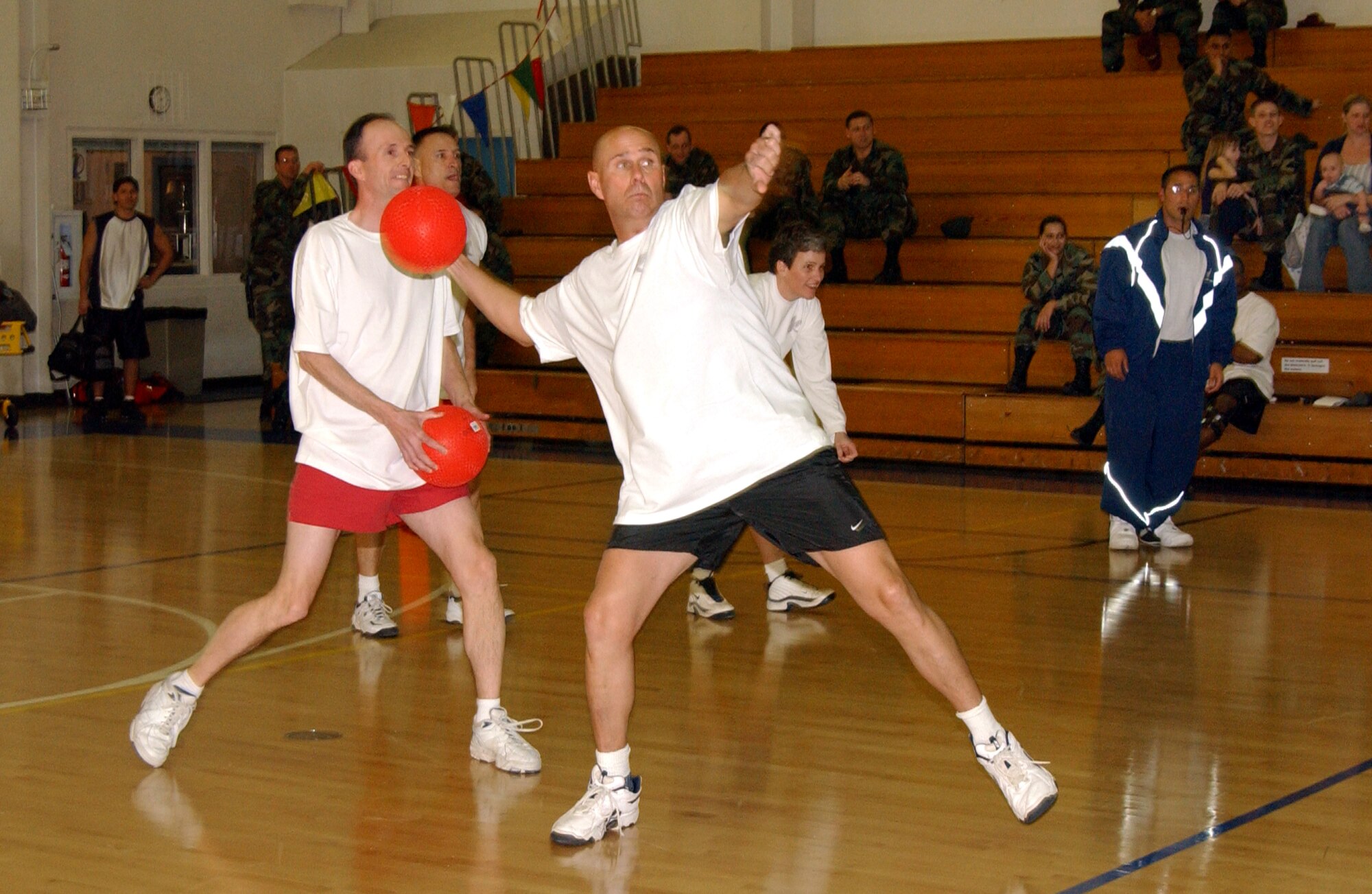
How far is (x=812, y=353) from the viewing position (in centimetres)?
662

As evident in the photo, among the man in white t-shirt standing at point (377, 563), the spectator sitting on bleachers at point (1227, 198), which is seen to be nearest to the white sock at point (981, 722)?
the man in white t-shirt standing at point (377, 563)

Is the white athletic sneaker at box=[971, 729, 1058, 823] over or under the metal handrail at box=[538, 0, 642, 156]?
under

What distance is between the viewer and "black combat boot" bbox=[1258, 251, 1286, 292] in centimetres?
1168

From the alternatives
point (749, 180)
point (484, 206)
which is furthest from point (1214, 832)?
point (484, 206)

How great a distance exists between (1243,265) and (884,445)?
287 cm

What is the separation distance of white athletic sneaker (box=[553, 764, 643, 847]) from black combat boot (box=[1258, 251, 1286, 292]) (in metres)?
8.91

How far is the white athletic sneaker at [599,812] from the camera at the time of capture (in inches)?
158

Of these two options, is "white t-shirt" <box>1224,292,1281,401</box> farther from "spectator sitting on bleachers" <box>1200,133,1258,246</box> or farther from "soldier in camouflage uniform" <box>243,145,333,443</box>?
"soldier in camouflage uniform" <box>243,145,333,443</box>

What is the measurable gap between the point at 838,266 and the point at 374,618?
7640 millimetres

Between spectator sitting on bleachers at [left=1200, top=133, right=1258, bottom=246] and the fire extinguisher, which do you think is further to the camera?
the fire extinguisher

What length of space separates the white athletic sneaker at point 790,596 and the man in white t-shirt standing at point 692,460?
110 inches

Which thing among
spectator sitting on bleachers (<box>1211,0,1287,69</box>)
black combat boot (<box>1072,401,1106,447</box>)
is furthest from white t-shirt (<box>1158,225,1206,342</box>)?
spectator sitting on bleachers (<box>1211,0,1287,69</box>)

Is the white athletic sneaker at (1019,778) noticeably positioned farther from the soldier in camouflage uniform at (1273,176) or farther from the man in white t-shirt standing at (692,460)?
the soldier in camouflage uniform at (1273,176)

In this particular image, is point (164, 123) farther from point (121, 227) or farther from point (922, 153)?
point (922, 153)
